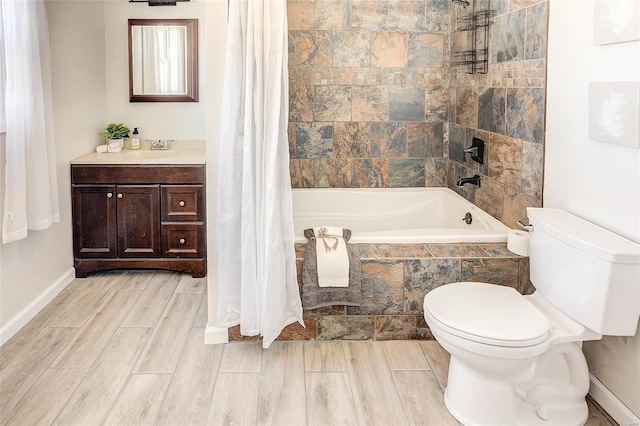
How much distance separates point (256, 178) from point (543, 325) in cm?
142

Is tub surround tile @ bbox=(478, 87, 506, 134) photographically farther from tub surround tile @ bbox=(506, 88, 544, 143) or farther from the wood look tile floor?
the wood look tile floor

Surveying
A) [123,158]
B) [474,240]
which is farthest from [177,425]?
[123,158]

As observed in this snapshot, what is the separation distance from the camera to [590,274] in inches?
91.5

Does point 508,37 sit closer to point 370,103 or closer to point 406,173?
point 370,103

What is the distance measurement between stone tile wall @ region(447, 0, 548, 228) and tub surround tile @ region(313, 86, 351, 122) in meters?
0.77

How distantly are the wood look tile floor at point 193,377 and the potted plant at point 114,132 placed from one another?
159 centimetres

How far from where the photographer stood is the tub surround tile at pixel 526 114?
10.3ft

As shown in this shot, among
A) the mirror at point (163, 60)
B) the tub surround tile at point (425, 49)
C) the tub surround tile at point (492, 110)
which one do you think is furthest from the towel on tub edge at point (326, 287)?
the mirror at point (163, 60)

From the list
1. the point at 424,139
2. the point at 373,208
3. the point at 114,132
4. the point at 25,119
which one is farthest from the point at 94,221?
the point at 424,139

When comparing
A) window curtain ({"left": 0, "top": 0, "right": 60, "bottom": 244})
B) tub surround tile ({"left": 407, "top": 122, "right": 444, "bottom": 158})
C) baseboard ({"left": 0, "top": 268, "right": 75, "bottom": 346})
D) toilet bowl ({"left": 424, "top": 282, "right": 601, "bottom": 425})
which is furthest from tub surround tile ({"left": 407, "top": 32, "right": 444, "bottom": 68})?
baseboard ({"left": 0, "top": 268, "right": 75, "bottom": 346})

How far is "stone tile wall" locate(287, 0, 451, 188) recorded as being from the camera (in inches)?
170

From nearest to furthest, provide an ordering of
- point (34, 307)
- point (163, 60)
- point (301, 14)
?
point (34, 307) < point (301, 14) < point (163, 60)

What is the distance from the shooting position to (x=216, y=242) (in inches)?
126

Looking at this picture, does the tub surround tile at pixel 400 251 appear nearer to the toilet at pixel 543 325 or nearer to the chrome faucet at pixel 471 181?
the toilet at pixel 543 325
